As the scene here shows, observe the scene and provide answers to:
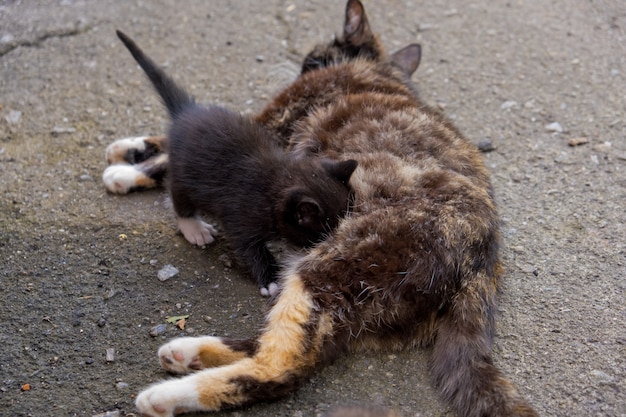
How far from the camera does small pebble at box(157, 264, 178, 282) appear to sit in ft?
13.1

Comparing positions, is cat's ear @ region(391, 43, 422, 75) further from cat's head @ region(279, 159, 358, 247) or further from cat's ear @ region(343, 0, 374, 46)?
cat's head @ region(279, 159, 358, 247)

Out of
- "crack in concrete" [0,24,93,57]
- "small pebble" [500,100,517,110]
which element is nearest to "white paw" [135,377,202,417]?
"small pebble" [500,100,517,110]

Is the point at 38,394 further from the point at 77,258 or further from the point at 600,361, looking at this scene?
the point at 600,361

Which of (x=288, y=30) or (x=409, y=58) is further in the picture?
(x=288, y=30)

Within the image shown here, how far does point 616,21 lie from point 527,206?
3064 mm

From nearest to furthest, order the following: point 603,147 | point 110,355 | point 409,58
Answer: point 110,355 → point 603,147 → point 409,58

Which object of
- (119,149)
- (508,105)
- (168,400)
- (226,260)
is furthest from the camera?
(508,105)

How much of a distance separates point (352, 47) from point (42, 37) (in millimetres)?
2919

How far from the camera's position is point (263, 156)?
394 cm

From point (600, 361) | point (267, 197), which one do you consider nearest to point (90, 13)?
point (267, 197)

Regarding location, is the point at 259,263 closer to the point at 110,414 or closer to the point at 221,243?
the point at 221,243

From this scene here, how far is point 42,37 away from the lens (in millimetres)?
6273

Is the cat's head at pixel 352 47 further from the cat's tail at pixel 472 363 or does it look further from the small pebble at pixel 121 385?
the small pebble at pixel 121 385

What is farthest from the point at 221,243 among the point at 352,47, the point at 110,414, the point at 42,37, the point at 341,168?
the point at 42,37
